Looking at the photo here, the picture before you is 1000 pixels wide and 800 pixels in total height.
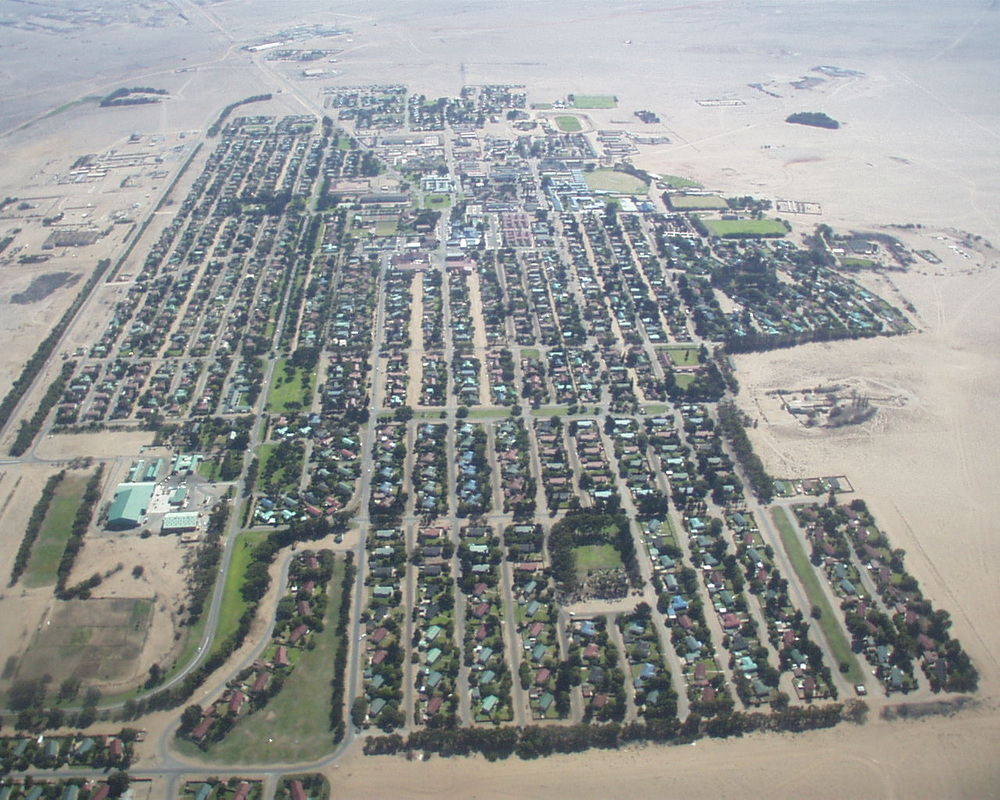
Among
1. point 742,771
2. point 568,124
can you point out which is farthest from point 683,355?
point 568,124

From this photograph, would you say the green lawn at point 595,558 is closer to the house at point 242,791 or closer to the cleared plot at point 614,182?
the house at point 242,791

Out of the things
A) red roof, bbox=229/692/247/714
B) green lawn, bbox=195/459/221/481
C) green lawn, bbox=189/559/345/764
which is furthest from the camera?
green lawn, bbox=195/459/221/481

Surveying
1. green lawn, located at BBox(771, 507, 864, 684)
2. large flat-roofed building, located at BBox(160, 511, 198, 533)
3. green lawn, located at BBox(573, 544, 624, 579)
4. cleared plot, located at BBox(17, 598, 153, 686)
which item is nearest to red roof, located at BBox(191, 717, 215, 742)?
cleared plot, located at BBox(17, 598, 153, 686)

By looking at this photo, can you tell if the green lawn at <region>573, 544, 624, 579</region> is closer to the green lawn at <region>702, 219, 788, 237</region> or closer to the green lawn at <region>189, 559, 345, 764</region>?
the green lawn at <region>189, 559, 345, 764</region>

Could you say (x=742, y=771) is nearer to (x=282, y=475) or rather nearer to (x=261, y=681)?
(x=261, y=681)

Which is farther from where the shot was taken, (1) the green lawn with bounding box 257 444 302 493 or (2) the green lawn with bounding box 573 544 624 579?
(1) the green lawn with bounding box 257 444 302 493

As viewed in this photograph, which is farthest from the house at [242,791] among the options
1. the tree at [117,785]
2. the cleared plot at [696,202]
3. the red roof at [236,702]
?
the cleared plot at [696,202]
